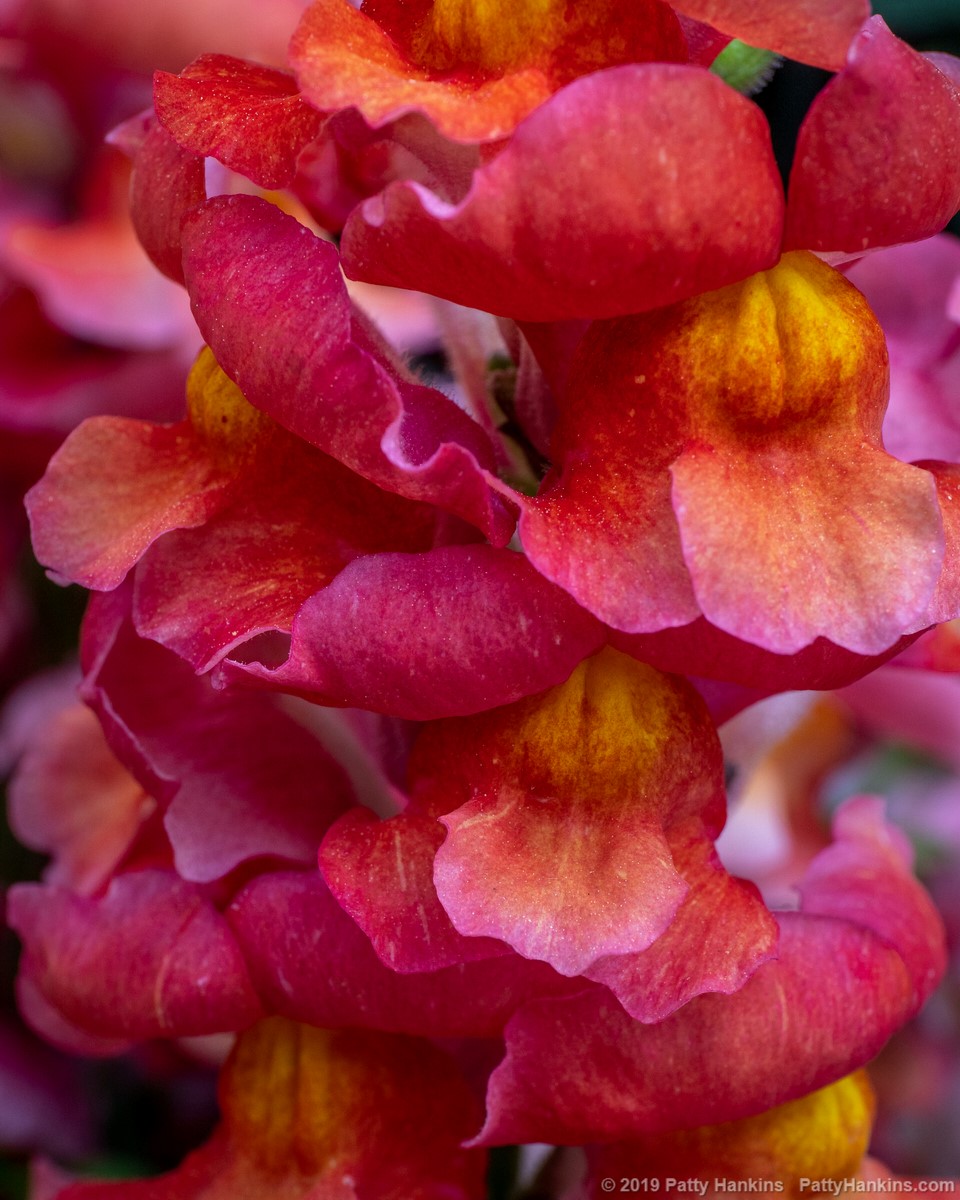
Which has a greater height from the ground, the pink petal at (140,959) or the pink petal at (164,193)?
the pink petal at (164,193)

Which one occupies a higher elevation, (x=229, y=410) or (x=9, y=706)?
(x=229, y=410)

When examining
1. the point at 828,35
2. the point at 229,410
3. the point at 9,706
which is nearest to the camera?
the point at 828,35

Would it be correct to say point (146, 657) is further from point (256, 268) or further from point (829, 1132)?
point (829, 1132)

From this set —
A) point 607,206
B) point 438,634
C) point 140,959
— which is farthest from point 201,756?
point 607,206

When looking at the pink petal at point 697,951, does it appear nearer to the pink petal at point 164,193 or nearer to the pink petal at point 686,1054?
the pink petal at point 686,1054

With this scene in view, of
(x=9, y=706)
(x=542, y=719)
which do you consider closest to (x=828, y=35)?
(x=542, y=719)

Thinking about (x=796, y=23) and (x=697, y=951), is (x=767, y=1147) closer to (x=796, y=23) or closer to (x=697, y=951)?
(x=697, y=951)

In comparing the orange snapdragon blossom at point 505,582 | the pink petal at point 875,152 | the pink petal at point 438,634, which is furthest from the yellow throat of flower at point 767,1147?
the pink petal at point 875,152

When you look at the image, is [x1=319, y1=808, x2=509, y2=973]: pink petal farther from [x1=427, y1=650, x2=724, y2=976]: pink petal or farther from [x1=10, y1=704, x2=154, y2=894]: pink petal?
[x1=10, y1=704, x2=154, y2=894]: pink petal
